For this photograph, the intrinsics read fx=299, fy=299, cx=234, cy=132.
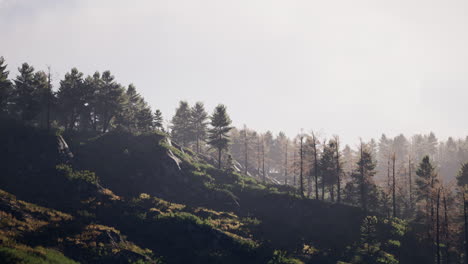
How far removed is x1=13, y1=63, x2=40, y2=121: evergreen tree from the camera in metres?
48.7

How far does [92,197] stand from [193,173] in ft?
57.5

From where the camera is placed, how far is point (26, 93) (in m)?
49.5

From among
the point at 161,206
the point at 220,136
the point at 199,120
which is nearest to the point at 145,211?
the point at 161,206

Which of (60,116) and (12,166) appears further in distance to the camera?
(60,116)

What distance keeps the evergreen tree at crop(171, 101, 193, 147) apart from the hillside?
2036cm

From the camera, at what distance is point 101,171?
42250mm

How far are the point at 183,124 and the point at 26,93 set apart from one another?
33174 mm

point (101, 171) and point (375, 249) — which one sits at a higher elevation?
point (101, 171)

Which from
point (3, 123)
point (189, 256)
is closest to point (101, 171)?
point (3, 123)

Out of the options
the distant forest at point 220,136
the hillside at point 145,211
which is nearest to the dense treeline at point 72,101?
the distant forest at point 220,136

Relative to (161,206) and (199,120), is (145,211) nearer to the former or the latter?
(161,206)

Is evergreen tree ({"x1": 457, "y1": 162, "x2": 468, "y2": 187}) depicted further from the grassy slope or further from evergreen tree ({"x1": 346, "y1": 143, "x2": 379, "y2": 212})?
the grassy slope

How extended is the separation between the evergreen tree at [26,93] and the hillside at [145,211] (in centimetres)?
570

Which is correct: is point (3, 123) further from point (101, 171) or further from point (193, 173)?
point (193, 173)
